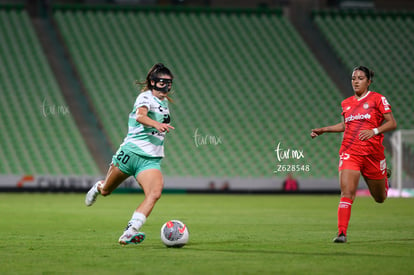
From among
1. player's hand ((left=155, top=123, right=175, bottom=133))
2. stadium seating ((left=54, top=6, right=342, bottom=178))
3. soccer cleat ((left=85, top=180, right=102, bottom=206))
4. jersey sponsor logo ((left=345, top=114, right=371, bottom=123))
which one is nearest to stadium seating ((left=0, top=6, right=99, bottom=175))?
stadium seating ((left=54, top=6, right=342, bottom=178))

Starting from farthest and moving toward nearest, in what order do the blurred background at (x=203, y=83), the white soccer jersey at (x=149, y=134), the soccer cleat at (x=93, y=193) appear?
the blurred background at (x=203, y=83), the soccer cleat at (x=93, y=193), the white soccer jersey at (x=149, y=134)

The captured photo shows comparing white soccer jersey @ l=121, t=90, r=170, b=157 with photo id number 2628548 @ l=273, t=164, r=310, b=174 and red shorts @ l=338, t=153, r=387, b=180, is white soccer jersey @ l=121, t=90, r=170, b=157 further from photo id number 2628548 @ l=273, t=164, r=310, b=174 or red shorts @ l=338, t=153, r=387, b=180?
photo id number 2628548 @ l=273, t=164, r=310, b=174

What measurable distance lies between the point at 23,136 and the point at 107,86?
161 inches

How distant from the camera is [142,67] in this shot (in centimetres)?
2870

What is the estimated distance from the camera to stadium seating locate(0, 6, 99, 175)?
2469 cm

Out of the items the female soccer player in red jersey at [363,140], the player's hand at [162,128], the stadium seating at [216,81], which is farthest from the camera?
the stadium seating at [216,81]

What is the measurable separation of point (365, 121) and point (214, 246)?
2.69 meters

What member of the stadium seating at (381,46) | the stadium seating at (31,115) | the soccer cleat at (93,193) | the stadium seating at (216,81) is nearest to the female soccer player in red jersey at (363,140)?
the soccer cleat at (93,193)

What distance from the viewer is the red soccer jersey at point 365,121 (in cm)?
912

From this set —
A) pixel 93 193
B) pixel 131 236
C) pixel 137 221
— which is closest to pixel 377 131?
pixel 137 221

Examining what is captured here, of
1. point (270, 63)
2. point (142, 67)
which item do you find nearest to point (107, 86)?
point (142, 67)

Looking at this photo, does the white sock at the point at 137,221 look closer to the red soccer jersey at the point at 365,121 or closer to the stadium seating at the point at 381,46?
the red soccer jersey at the point at 365,121

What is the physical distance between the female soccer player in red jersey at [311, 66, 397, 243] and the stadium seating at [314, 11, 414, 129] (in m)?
19.4

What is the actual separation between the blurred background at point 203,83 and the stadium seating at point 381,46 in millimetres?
63
